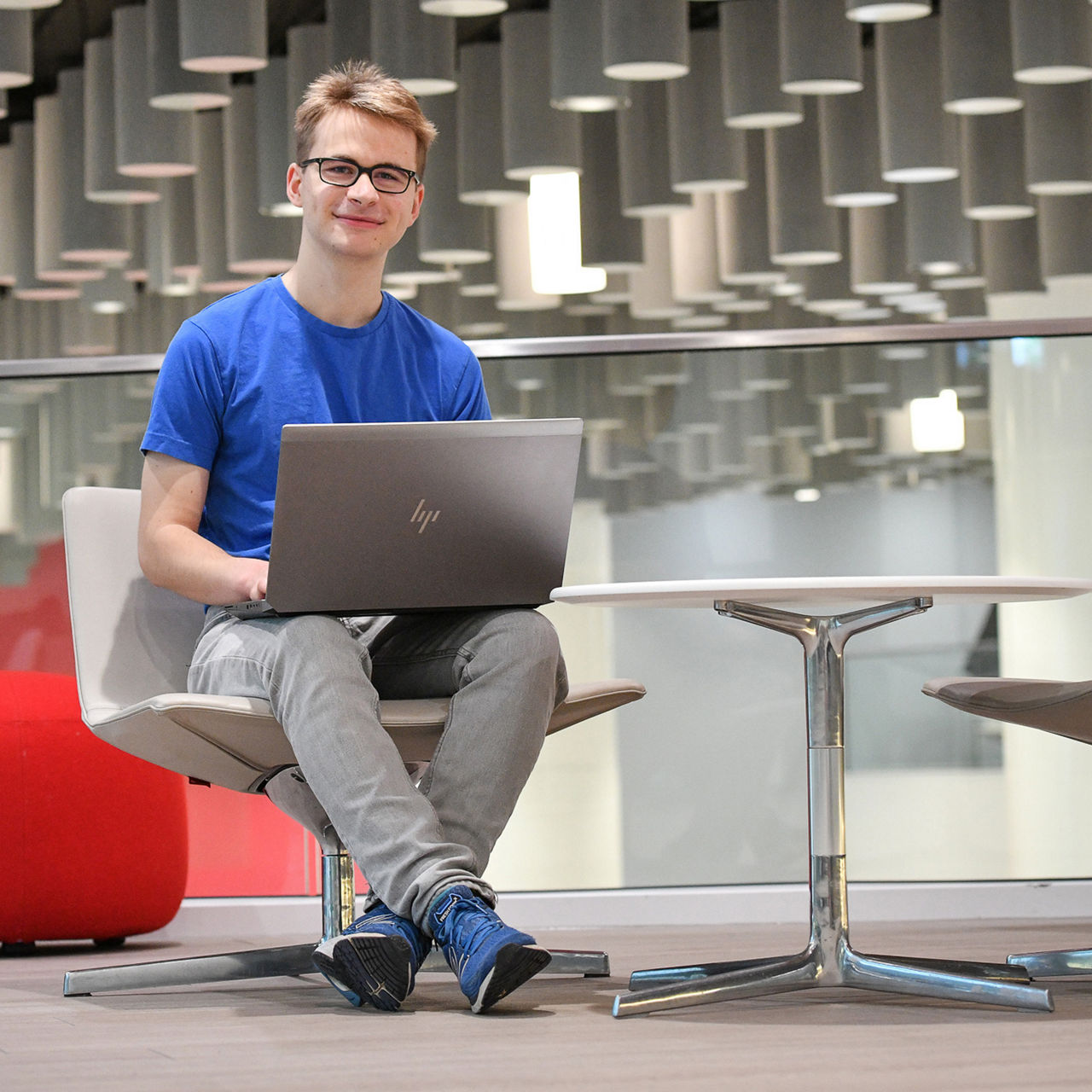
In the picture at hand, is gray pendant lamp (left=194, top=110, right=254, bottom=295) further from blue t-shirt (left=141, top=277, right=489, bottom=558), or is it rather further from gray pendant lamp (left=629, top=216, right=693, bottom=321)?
blue t-shirt (left=141, top=277, right=489, bottom=558)

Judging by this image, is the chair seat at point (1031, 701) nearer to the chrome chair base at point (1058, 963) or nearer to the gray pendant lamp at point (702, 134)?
the chrome chair base at point (1058, 963)

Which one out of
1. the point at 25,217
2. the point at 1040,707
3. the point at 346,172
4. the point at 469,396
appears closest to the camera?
the point at 1040,707

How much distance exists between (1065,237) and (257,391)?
229 centimetres

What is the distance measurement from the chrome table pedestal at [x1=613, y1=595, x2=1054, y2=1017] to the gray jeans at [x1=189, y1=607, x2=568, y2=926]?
0.81 ft

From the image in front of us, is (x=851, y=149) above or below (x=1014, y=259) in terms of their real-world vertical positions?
above

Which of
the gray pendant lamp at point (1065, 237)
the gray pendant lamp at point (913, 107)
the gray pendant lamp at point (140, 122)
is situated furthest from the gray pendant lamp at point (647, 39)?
the gray pendant lamp at point (140, 122)

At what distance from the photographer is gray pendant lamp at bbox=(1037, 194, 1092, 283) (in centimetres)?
369

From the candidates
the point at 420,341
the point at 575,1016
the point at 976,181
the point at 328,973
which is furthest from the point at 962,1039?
the point at 976,181

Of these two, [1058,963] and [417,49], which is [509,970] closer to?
[1058,963]

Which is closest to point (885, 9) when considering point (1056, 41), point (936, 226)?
point (1056, 41)

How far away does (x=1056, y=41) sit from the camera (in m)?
4.10

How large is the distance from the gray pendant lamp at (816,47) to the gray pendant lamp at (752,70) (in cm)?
17

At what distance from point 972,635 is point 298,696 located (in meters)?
1.61

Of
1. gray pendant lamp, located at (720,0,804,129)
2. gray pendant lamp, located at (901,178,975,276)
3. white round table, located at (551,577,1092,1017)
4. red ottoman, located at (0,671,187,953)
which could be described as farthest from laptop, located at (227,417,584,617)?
gray pendant lamp, located at (720,0,804,129)
